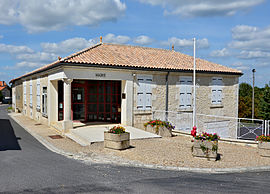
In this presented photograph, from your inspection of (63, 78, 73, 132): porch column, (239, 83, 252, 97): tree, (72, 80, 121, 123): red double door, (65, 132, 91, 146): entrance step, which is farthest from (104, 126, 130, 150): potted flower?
(239, 83, 252, 97): tree

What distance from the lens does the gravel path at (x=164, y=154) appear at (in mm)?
7820

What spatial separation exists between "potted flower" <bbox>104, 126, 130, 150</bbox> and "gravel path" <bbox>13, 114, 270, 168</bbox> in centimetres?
18

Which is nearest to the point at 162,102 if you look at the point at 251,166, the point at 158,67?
the point at 158,67

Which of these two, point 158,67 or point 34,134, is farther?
point 158,67

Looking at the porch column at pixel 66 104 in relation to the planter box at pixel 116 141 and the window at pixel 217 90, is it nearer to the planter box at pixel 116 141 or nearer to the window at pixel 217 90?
the planter box at pixel 116 141

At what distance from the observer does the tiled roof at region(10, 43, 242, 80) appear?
12.9 m

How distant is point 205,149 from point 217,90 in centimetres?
971

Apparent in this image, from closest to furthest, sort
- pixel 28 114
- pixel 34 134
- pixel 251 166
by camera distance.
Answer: pixel 251 166 < pixel 34 134 < pixel 28 114

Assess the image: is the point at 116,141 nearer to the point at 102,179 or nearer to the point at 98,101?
the point at 102,179

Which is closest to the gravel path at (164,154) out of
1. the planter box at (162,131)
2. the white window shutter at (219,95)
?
the planter box at (162,131)

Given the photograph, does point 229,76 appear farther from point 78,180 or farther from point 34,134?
point 78,180

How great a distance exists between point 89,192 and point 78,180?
0.83 m

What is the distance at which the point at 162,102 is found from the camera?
14.7 metres

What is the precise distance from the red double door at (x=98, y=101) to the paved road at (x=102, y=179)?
656 cm
